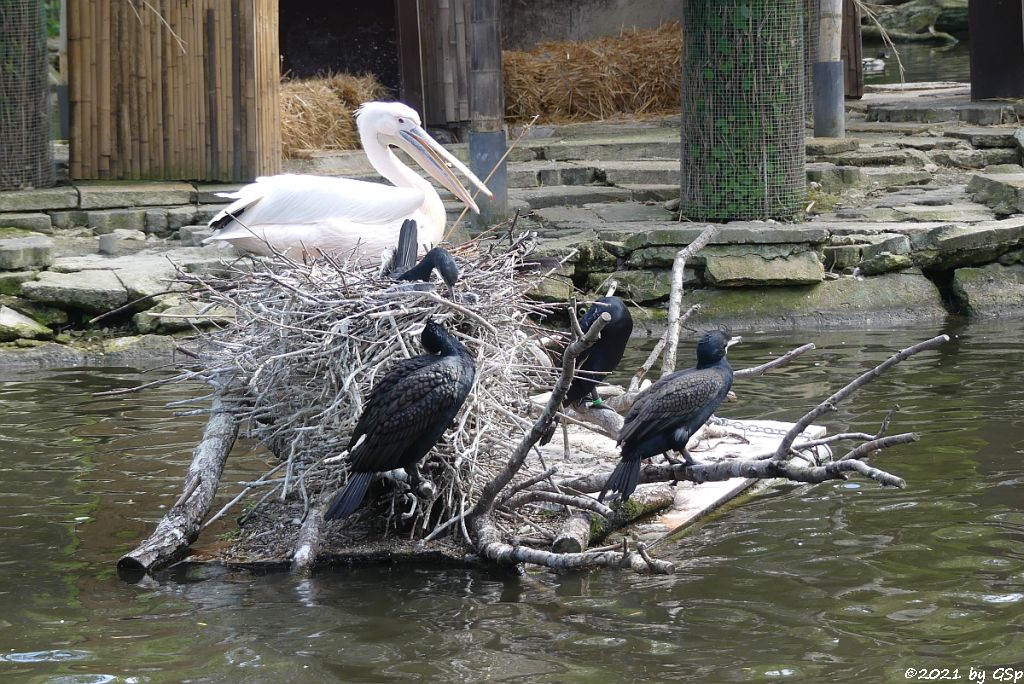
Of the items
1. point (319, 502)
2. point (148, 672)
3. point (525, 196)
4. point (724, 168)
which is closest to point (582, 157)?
point (525, 196)

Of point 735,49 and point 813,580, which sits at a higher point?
point 735,49

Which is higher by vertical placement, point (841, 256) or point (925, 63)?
point (925, 63)

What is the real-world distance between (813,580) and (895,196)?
255 inches

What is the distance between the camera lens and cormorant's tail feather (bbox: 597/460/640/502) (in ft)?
16.7

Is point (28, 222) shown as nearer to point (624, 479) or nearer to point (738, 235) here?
point (738, 235)

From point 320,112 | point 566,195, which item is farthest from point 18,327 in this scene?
point 566,195

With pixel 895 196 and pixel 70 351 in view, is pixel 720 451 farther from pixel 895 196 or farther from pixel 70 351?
pixel 895 196

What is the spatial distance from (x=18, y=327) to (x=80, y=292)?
Answer: 1.45ft

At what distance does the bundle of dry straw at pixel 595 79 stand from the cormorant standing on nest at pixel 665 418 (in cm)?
829

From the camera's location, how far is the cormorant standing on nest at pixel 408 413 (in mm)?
4934

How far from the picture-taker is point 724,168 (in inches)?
394

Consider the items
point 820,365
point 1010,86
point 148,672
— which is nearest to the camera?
point 148,672

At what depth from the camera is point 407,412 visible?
4.92 metres

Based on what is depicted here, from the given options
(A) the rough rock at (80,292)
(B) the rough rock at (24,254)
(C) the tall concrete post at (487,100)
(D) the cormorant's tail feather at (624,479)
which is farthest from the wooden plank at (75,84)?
(D) the cormorant's tail feather at (624,479)
